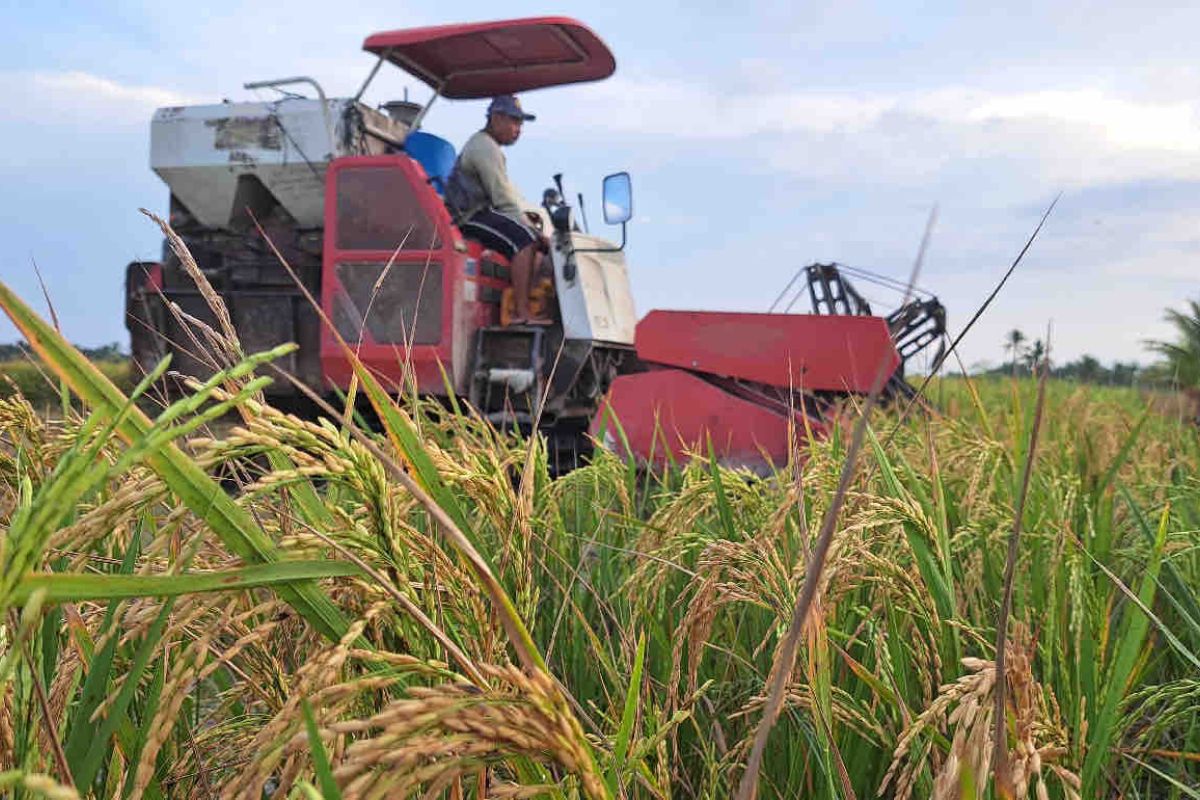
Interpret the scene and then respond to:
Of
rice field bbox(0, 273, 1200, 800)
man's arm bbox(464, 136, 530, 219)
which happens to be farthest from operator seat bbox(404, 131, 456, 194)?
rice field bbox(0, 273, 1200, 800)

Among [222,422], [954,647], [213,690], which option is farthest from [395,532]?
[222,422]

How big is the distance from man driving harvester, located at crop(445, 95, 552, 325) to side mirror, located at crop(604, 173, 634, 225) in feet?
3.03

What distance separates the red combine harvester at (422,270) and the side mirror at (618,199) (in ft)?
0.04

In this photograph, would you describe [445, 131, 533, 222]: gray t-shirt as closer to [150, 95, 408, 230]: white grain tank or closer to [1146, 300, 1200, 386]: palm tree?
[150, 95, 408, 230]: white grain tank

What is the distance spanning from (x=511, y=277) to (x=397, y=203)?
1.21 meters

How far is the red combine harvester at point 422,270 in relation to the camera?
581 cm

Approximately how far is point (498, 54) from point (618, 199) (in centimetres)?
190

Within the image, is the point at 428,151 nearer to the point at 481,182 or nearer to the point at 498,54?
the point at 481,182

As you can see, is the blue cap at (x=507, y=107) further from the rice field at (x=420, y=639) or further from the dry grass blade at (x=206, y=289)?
the dry grass blade at (x=206, y=289)

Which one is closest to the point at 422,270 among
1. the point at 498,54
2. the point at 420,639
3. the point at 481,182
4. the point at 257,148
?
the point at 481,182

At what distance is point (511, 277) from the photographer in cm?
723

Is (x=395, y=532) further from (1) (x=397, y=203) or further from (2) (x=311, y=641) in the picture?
(1) (x=397, y=203)

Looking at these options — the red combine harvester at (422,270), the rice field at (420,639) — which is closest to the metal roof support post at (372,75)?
the red combine harvester at (422,270)

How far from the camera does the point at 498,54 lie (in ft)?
23.5
